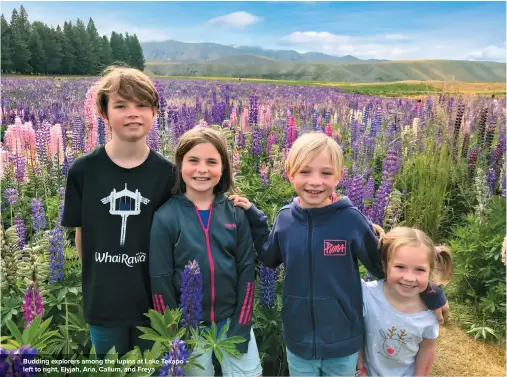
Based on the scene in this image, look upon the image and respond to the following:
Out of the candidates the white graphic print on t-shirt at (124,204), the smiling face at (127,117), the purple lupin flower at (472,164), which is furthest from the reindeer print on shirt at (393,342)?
the purple lupin flower at (472,164)

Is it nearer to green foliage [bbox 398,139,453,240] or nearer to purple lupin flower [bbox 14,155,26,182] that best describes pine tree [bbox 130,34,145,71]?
green foliage [bbox 398,139,453,240]

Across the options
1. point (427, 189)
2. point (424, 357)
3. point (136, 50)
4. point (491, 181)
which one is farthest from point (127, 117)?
point (136, 50)

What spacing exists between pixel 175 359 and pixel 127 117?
1.30 m

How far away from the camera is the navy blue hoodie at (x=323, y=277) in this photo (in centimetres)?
250

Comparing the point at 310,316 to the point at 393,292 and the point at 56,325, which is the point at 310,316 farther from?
the point at 56,325

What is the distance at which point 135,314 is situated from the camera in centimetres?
257

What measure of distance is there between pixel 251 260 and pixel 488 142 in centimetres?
507

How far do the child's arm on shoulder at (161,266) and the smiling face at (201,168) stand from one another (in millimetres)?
255

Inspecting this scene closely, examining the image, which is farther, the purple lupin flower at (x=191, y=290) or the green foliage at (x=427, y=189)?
the green foliage at (x=427, y=189)

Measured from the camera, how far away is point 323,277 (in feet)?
8.20

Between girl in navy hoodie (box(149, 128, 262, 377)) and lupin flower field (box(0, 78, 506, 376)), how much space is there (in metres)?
0.29

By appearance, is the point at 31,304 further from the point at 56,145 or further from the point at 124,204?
the point at 56,145

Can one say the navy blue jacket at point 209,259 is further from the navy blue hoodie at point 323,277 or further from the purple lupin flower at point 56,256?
the purple lupin flower at point 56,256

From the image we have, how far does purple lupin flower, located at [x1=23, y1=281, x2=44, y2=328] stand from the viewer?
88.2 inches
